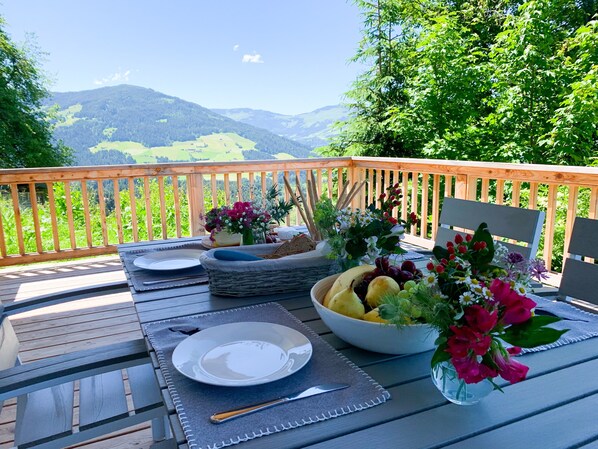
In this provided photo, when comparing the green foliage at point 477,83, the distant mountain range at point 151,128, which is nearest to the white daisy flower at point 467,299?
the green foliage at point 477,83

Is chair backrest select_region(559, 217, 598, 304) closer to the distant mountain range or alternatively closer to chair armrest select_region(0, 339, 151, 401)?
chair armrest select_region(0, 339, 151, 401)

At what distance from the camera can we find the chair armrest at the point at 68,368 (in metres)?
1.06

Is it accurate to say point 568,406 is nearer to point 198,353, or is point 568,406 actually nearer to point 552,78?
point 198,353

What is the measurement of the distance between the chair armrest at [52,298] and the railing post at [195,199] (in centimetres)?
272

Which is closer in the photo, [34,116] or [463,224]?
[463,224]

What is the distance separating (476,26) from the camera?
10.3 m

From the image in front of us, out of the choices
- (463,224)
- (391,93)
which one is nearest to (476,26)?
(391,93)

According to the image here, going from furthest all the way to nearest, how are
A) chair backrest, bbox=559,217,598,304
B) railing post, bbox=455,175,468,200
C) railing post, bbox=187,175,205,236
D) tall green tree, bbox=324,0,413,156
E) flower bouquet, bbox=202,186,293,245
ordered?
tall green tree, bbox=324,0,413,156 < railing post, bbox=187,175,205,236 < railing post, bbox=455,175,468,200 < flower bouquet, bbox=202,186,293,245 < chair backrest, bbox=559,217,598,304

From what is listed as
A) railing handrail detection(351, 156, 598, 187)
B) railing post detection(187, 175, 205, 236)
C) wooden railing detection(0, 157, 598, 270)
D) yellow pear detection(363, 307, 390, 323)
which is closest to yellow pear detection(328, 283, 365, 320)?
yellow pear detection(363, 307, 390, 323)

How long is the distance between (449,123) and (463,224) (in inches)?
331

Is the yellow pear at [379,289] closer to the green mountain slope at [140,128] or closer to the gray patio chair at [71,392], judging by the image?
the gray patio chair at [71,392]

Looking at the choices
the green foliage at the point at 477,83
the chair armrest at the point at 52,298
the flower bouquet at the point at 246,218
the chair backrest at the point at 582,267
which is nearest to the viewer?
the chair backrest at the point at 582,267

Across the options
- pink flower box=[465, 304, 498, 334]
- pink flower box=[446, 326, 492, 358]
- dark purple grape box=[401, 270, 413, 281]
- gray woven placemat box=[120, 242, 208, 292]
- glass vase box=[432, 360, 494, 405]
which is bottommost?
gray woven placemat box=[120, 242, 208, 292]

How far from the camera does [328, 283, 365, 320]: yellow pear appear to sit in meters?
0.93
